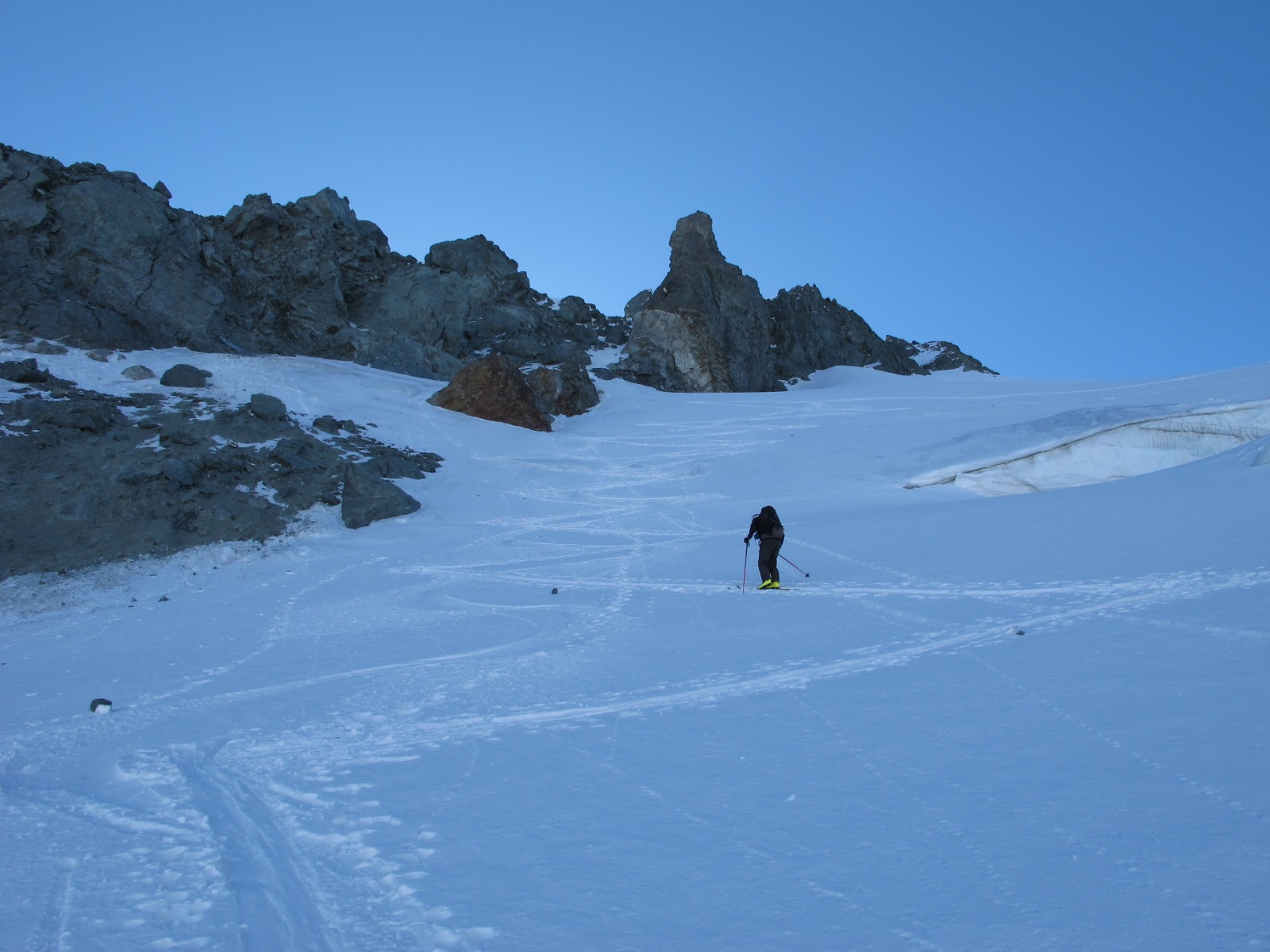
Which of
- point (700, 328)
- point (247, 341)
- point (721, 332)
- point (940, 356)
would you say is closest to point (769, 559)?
point (247, 341)

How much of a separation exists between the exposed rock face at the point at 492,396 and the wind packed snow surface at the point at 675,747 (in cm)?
1483

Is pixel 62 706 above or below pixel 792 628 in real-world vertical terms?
below

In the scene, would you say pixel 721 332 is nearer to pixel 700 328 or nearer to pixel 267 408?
pixel 700 328

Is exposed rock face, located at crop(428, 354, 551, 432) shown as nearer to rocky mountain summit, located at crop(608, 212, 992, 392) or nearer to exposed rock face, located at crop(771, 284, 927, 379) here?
rocky mountain summit, located at crop(608, 212, 992, 392)

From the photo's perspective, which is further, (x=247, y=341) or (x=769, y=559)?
(x=247, y=341)

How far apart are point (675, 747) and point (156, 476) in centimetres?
1428

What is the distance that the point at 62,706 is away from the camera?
7148mm

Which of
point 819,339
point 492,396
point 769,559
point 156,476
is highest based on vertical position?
point 819,339

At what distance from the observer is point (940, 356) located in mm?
69312

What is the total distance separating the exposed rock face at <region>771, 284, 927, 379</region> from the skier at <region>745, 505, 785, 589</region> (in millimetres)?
43542

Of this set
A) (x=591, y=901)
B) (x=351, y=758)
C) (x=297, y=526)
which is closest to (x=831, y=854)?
(x=591, y=901)

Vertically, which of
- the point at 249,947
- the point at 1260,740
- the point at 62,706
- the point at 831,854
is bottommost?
the point at 62,706

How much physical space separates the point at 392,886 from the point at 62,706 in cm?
543

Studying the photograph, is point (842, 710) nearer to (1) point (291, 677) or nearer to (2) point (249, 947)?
(2) point (249, 947)
